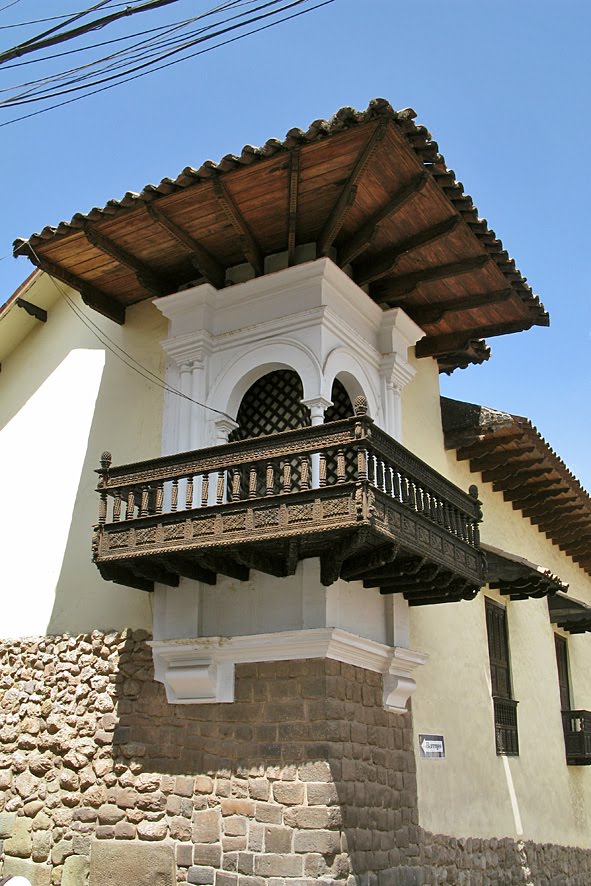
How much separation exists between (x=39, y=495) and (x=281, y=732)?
13.1 ft

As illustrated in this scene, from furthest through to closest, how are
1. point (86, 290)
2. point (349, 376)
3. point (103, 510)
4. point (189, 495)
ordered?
point (86, 290) → point (349, 376) → point (103, 510) → point (189, 495)

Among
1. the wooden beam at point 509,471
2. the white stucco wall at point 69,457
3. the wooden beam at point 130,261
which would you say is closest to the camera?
the wooden beam at point 130,261

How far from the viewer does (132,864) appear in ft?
24.4

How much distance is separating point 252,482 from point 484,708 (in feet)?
14.1

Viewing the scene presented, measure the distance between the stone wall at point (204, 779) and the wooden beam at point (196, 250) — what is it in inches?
136

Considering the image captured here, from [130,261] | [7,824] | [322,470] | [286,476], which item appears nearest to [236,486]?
[286,476]

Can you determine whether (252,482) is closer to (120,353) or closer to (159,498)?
(159,498)

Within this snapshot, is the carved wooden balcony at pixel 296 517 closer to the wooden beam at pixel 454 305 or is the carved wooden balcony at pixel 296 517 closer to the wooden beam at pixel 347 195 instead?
the wooden beam at pixel 347 195

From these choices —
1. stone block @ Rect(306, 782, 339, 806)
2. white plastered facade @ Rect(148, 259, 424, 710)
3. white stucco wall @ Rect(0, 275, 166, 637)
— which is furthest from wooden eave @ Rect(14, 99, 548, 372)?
stone block @ Rect(306, 782, 339, 806)

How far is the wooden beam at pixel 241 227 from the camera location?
24.6 ft

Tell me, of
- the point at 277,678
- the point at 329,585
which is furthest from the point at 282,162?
the point at 277,678

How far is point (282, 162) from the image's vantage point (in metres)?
7.21

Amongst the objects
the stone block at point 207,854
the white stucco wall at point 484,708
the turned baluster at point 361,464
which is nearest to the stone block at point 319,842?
the stone block at point 207,854

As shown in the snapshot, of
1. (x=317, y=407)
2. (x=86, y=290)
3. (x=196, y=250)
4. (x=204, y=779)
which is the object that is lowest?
(x=204, y=779)
